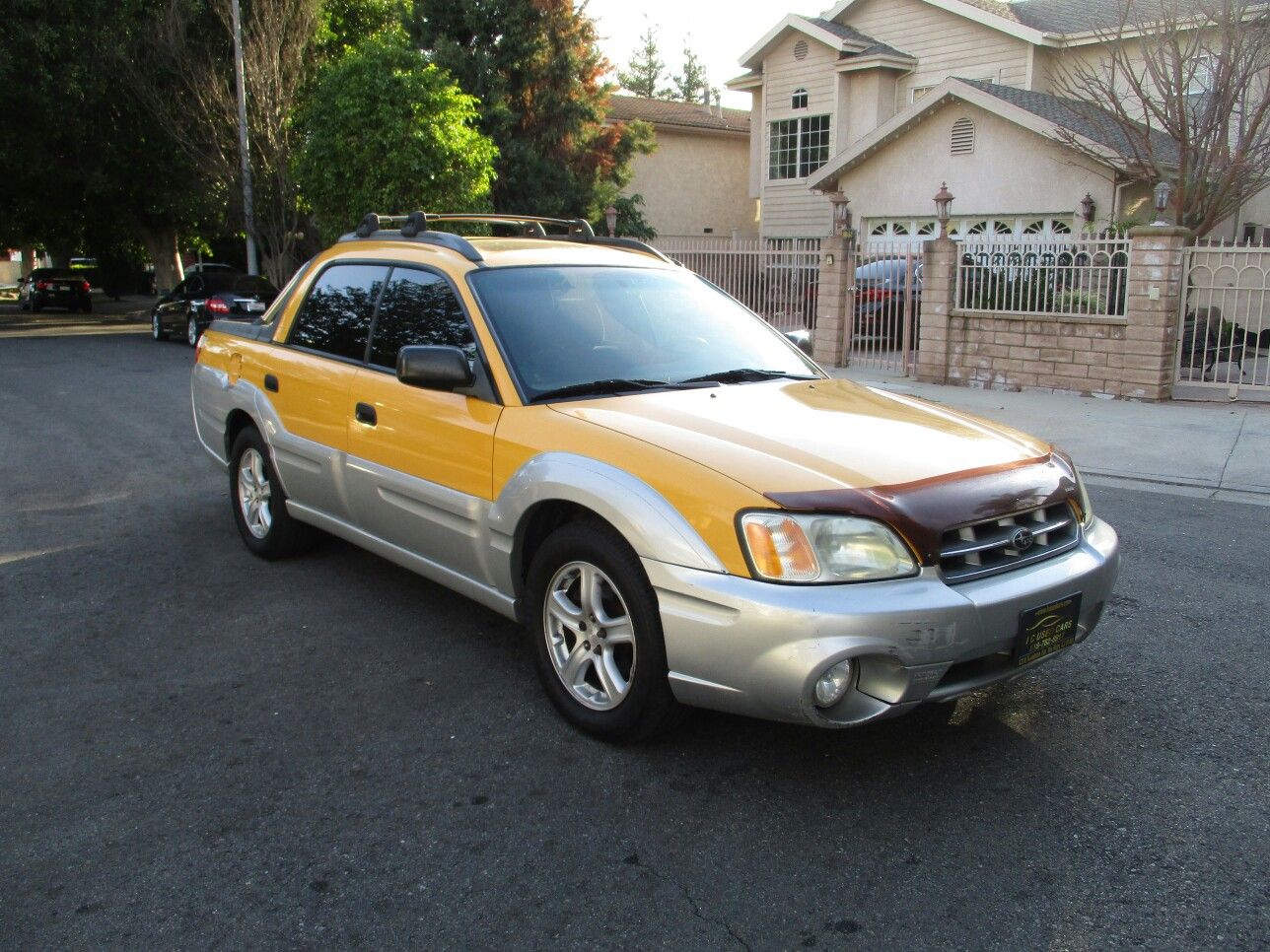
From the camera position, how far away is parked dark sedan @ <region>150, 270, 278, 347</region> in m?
21.1

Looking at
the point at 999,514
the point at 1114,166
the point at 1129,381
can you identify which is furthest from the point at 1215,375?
the point at 999,514

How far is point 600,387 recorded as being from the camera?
4496mm

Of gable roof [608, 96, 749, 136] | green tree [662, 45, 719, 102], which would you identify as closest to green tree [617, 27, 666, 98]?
green tree [662, 45, 719, 102]

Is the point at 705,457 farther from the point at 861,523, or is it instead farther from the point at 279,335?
the point at 279,335

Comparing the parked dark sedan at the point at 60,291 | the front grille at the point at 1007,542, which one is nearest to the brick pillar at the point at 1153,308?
the front grille at the point at 1007,542

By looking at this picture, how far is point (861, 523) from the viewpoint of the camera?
11.4 ft

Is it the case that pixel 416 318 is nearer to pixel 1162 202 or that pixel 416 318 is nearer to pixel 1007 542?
pixel 1007 542

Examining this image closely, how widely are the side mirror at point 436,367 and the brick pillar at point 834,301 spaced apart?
43.0 feet

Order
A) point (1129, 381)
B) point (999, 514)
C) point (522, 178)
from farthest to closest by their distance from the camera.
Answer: point (522, 178) < point (1129, 381) < point (999, 514)

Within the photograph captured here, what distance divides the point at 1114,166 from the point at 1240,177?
2.75 m

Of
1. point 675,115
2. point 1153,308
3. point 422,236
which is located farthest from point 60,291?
point 422,236

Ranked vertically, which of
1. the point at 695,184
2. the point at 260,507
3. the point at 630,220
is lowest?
the point at 260,507

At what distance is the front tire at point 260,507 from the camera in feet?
19.9

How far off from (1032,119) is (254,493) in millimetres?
18738
